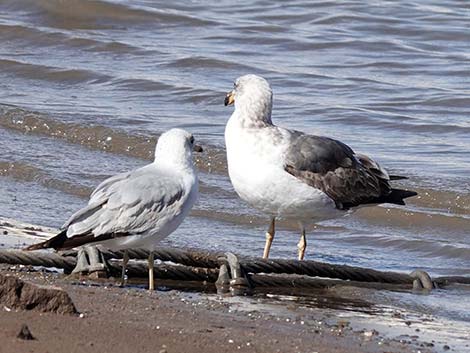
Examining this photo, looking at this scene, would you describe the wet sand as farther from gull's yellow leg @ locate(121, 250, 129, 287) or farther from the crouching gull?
the crouching gull

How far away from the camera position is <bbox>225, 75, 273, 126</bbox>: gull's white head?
298 inches

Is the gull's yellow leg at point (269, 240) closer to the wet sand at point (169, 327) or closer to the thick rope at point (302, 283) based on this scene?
the thick rope at point (302, 283)

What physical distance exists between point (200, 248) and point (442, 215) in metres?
2.16

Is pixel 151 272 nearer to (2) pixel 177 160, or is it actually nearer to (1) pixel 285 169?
(2) pixel 177 160

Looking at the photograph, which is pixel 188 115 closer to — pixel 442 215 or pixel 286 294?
pixel 442 215

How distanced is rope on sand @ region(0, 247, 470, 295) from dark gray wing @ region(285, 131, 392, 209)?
80 centimetres

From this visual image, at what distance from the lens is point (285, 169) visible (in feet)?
24.1

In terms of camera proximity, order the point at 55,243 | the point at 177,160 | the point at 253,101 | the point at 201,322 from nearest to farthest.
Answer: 1. the point at 201,322
2. the point at 55,243
3. the point at 177,160
4. the point at 253,101

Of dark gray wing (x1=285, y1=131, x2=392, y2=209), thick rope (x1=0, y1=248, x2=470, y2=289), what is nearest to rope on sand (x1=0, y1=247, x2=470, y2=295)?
thick rope (x1=0, y1=248, x2=470, y2=289)

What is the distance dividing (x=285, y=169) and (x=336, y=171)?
490 mm

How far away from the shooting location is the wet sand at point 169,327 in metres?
4.57

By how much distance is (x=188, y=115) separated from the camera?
12.2 meters

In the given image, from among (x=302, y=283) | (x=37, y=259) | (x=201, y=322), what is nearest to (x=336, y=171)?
(x=302, y=283)

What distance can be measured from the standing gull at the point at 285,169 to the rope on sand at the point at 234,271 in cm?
62
